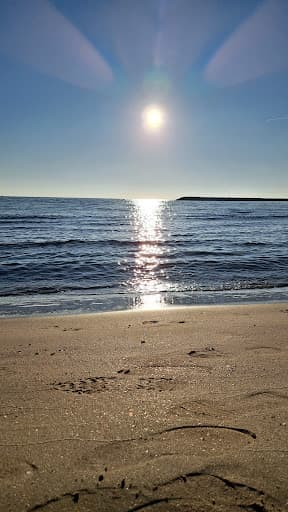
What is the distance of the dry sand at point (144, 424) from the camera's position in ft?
6.77

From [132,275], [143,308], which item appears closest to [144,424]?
[143,308]

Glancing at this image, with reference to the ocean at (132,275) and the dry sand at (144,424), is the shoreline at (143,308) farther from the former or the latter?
the dry sand at (144,424)

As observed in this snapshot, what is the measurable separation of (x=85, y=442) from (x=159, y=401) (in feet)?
2.63

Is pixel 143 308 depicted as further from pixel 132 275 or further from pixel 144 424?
pixel 144 424

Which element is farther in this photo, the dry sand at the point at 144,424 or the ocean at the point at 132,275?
the ocean at the point at 132,275

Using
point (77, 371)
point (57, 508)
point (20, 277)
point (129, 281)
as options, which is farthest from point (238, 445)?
point (20, 277)

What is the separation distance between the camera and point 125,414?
2918mm

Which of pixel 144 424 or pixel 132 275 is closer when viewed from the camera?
pixel 144 424

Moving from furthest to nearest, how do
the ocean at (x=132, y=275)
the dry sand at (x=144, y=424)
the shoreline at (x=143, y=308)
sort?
the ocean at (x=132, y=275), the shoreline at (x=143, y=308), the dry sand at (x=144, y=424)

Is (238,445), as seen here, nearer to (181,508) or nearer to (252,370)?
(181,508)

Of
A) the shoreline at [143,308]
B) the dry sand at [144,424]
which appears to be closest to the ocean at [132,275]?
the shoreline at [143,308]

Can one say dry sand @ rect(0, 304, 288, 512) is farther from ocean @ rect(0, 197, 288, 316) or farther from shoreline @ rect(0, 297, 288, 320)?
ocean @ rect(0, 197, 288, 316)

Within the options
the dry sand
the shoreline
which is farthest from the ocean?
the dry sand

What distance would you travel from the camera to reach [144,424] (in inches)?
109
